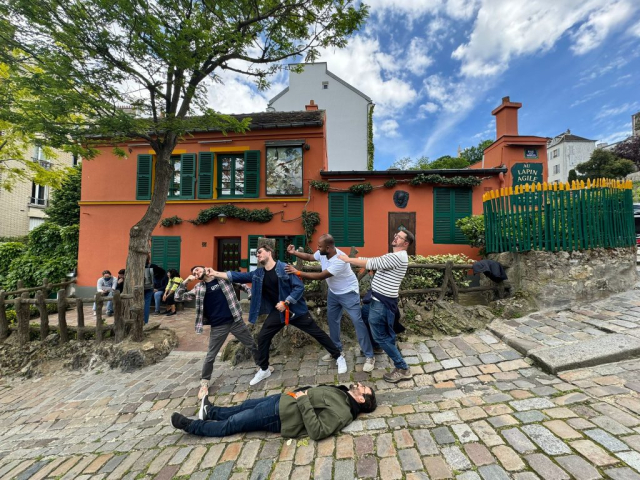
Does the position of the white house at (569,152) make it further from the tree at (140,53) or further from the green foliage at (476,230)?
the tree at (140,53)

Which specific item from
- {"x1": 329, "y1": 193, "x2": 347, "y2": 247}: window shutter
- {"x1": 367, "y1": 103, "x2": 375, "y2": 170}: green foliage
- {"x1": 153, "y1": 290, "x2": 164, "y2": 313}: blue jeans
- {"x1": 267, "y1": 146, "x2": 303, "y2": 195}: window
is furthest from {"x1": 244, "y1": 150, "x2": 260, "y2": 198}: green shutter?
{"x1": 367, "y1": 103, "x2": 375, "y2": 170}: green foliage

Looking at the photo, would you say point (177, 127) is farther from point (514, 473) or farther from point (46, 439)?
point (514, 473)

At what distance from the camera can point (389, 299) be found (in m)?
3.45

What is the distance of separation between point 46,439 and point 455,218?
10573mm

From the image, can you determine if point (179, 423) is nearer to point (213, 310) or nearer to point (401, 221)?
point (213, 310)

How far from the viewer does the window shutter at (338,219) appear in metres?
9.79

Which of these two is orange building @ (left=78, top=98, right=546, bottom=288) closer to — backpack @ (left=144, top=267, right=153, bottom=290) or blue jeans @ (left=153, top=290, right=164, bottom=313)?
blue jeans @ (left=153, top=290, right=164, bottom=313)

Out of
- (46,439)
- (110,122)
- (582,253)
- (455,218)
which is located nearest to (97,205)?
(110,122)

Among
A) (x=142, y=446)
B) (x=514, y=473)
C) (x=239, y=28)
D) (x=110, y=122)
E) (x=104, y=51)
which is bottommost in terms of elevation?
(x=142, y=446)

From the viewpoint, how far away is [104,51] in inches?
200

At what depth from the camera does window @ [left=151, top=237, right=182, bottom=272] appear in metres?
10.1

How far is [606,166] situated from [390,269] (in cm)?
3419

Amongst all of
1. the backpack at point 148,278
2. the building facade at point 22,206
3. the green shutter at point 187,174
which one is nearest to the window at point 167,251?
the green shutter at point 187,174

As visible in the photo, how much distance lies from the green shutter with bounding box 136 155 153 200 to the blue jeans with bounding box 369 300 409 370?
→ 1034 cm
